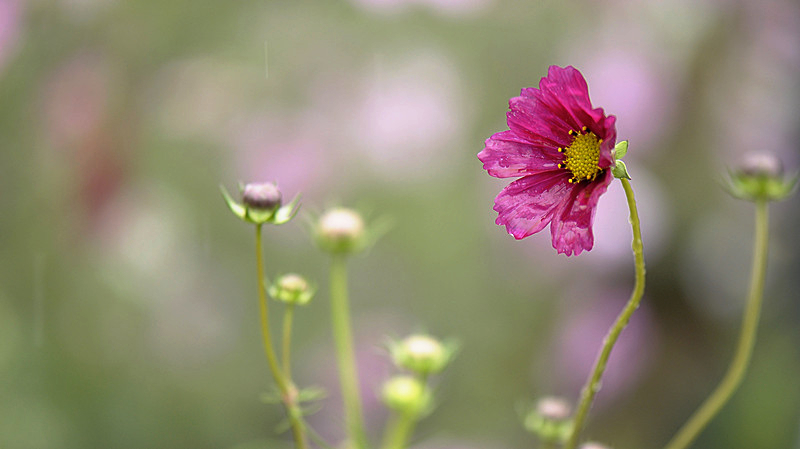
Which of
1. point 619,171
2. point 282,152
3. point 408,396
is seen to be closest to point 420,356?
point 408,396

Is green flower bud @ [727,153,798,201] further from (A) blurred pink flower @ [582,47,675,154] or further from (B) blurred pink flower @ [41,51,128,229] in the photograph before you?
(B) blurred pink flower @ [41,51,128,229]

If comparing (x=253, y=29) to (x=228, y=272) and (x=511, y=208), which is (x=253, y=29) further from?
(x=511, y=208)

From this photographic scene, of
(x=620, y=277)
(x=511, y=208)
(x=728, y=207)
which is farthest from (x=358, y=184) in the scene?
(x=511, y=208)

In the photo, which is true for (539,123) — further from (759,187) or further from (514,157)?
(759,187)

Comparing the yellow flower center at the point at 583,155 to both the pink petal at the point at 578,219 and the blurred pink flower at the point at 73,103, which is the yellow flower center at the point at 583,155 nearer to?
the pink petal at the point at 578,219

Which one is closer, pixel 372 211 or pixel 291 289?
pixel 291 289

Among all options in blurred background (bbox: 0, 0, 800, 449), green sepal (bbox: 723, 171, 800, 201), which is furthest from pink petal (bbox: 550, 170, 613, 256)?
blurred background (bbox: 0, 0, 800, 449)
